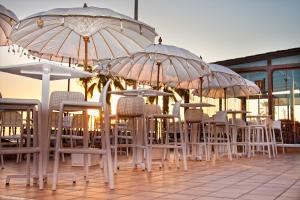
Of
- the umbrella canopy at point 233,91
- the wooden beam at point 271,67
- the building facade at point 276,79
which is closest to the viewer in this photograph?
the umbrella canopy at point 233,91

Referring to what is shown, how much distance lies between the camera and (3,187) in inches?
136

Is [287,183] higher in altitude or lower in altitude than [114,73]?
lower

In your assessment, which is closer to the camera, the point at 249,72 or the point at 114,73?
the point at 114,73

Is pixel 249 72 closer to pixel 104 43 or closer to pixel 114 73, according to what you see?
pixel 114 73

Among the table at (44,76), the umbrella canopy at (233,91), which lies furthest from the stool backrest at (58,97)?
the umbrella canopy at (233,91)

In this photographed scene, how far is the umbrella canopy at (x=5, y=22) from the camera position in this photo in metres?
5.64

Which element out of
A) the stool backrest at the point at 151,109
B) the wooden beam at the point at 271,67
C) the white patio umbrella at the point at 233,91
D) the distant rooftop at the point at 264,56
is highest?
the distant rooftop at the point at 264,56

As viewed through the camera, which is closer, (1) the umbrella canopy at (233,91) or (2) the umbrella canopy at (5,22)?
(2) the umbrella canopy at (5,22)

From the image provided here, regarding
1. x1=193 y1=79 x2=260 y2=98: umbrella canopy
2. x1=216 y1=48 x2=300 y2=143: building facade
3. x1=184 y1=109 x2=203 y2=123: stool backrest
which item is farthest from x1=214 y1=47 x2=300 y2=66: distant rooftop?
x1=184 y1=109 x2=203 y2=123: stool backrest

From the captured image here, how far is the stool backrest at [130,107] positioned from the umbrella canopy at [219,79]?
365 cm

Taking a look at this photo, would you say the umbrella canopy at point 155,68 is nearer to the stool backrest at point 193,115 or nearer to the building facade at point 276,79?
the stool backrest at point 193,115

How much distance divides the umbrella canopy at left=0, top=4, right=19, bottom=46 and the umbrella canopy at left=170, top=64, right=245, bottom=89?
4.07 meters

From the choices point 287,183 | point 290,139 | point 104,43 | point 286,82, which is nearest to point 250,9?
point 286,82

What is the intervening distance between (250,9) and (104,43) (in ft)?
23.2
